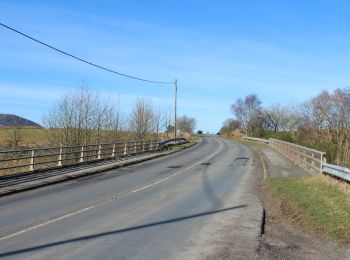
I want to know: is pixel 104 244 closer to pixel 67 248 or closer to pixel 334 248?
pixel 67 248

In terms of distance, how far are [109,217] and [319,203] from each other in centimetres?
599

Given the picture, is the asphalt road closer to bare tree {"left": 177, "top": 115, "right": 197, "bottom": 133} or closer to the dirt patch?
the dirt patch

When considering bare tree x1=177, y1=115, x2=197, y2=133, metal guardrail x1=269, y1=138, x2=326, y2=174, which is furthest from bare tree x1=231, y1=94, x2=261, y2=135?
metal guardrail x1=269, y1=138, x2=326, y2=174

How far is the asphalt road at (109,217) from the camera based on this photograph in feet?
27.7

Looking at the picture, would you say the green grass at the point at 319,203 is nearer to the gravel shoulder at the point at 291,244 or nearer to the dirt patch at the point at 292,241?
the dirt patch at the point at 292,241

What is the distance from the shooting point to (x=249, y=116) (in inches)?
5399

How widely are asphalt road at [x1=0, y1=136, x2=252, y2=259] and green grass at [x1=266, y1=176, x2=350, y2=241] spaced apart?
181 cm

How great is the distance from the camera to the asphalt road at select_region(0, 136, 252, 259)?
8438 mm

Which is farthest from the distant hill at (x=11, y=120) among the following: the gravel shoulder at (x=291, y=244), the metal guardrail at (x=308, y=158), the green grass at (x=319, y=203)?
the gravel shoulder at (x=291, y=244)

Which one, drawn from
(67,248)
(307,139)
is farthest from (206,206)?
(307,139)

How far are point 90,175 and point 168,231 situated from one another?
14147mm

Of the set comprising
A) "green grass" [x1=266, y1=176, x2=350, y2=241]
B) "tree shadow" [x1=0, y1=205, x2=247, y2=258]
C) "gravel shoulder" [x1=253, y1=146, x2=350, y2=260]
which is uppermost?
"green grass" [x1=266, y1=176, x2=350, y2=241]

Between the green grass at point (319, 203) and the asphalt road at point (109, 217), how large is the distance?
71.4 inches

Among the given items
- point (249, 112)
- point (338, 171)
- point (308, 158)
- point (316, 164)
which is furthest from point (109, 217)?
point (249, 112)
